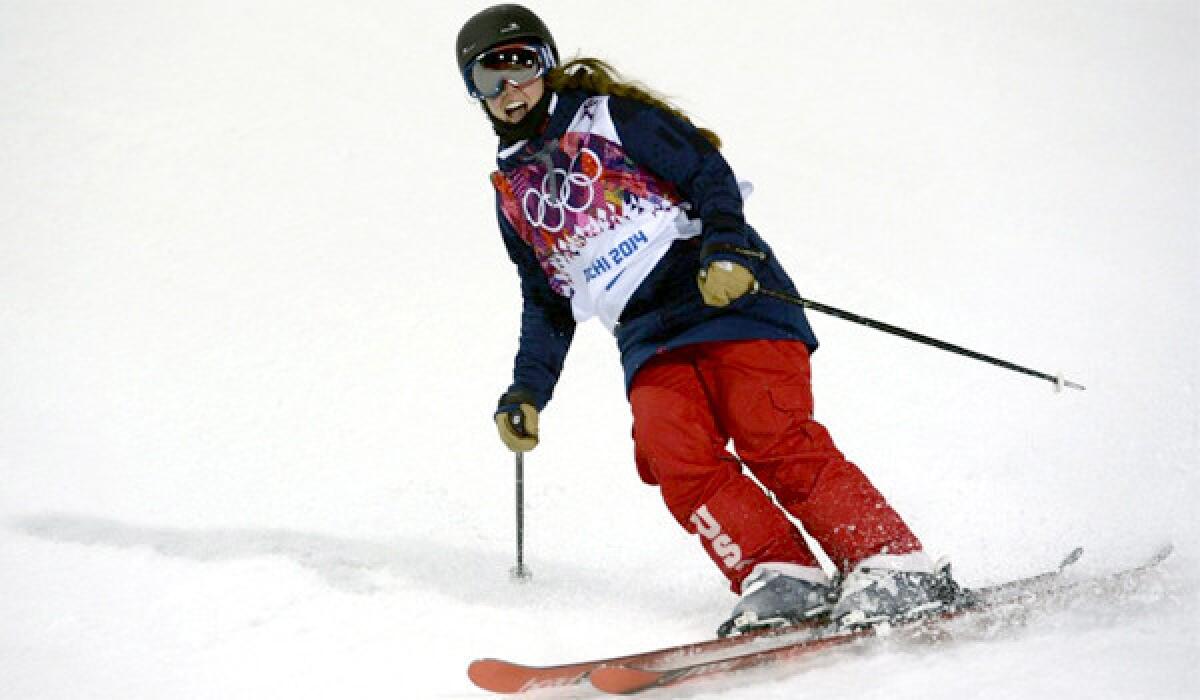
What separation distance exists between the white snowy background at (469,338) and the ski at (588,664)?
156 millimetres

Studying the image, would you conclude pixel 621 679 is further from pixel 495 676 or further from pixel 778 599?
pixel 778 599

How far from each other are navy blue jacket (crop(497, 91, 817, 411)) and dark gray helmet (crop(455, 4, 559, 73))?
21 centimetres

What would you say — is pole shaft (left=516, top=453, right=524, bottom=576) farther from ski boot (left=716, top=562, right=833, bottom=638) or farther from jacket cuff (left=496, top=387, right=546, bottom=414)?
ski boot (left=716, top=562, right=833, bottom=638)

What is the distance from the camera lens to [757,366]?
303 centimetres

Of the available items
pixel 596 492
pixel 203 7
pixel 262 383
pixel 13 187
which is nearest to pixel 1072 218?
pixel 596 492

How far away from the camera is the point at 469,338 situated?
6.96 m

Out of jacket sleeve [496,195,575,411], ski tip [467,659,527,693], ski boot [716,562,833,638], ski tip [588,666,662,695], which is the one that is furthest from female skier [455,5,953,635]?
ski tip [467,659,527,693]

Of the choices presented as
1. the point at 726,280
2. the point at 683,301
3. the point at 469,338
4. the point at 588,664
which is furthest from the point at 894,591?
the point at 469,338

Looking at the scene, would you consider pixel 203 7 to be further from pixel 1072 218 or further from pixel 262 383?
pixel 1072 218

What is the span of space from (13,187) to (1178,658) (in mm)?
9215

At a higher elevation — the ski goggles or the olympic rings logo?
the ski goggles

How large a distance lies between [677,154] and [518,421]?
1002mm

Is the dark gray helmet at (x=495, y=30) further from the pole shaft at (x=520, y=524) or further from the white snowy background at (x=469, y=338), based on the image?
the white snowy background at (x=469, y=338)

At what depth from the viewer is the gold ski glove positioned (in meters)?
3.47
